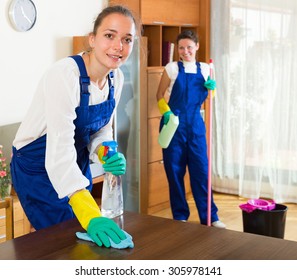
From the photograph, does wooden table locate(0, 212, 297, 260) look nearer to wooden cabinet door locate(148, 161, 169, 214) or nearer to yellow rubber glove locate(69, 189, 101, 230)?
yellow rubber glove locate(69, 189, 101, 230)

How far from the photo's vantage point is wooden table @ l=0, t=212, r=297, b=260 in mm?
1420

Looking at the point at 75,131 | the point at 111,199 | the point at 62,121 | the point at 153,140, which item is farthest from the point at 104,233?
the point at 153,140

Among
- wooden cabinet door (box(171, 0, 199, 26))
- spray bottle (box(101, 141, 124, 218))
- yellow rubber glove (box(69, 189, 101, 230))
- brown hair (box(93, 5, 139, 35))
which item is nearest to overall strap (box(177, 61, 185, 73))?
wooden cabinet door (box(171, 0, 199, 26))

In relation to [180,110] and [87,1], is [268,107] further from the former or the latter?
[87,1]

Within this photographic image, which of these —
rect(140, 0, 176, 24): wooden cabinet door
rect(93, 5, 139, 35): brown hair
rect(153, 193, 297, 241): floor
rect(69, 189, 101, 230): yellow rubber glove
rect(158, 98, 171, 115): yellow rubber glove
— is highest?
rect(140, 0, 176, 24): wooden cabinet door

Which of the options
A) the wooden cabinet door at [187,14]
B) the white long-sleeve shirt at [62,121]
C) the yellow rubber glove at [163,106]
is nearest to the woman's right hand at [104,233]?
the white long-sleeve shirt at [62,121]

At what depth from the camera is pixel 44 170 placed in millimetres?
2035

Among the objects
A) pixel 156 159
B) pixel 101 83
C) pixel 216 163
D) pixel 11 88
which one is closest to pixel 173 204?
pixel 156 159

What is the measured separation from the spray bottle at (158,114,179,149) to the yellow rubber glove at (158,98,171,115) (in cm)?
11

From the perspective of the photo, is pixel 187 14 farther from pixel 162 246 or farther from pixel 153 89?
pixel 162 246

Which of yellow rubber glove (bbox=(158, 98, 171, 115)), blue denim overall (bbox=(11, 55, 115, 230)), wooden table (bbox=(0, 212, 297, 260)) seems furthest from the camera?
yellow rubber glove (bbox=(158, 98, 171, 115))

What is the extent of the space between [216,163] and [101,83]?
3497mm

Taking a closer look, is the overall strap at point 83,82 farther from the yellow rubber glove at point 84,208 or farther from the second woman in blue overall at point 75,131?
the yellow rubber glove at point 84,208

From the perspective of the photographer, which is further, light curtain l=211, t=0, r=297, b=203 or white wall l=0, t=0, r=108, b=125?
light curtain l=211, t=0, r=297, b=203
